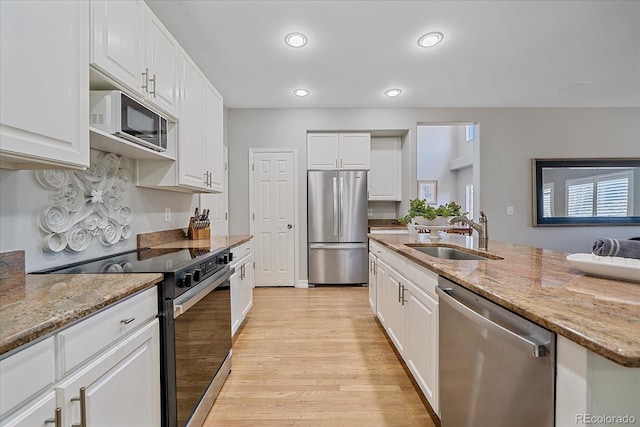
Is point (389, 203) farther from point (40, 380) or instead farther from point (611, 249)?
point (40, 380)

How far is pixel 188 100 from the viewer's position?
6.82ft

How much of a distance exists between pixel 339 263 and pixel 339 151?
1.70 m

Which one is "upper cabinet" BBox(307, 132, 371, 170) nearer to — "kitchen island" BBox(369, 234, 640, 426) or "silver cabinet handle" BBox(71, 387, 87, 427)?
"kitchen island" BBox(369, 234, 640, 426)

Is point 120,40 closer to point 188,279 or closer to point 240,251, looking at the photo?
point 188,279

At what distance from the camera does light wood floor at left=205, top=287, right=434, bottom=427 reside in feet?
5.07

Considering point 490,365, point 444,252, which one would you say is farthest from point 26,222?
point 444,252

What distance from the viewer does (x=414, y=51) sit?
2.75m

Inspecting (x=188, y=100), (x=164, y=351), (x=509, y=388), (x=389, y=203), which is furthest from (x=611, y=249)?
(x=389, y=203)

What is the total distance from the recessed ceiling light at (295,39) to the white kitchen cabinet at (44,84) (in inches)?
67.5

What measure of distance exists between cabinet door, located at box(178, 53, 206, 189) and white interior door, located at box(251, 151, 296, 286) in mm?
1858

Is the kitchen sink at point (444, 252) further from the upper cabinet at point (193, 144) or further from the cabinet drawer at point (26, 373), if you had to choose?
the cabinet drawer at point (26, 373)

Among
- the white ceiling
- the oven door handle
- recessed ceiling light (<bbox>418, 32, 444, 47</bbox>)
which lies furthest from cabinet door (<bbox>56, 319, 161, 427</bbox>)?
recessed ceiling light (<bbox>418, 32, 444, 47</bbox>)

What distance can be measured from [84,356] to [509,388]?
4.09ft

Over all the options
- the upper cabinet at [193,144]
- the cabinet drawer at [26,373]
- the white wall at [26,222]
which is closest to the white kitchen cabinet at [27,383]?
the cabinet drawer at [26,373]
